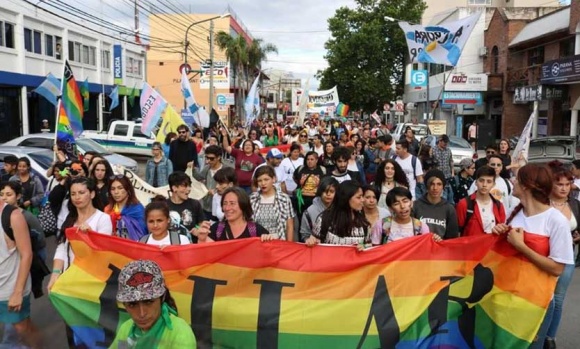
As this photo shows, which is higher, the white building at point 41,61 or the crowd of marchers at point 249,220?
the white building at point 41,61

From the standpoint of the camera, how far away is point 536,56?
30.1 metres

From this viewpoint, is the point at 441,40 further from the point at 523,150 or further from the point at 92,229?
the point at 92,229

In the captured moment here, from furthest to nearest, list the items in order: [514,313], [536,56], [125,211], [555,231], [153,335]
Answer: [536,56], [125,211], [514,313], [555,231], [153,335]

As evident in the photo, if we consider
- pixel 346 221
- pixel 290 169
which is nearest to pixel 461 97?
pixel 290 169

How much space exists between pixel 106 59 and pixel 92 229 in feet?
129

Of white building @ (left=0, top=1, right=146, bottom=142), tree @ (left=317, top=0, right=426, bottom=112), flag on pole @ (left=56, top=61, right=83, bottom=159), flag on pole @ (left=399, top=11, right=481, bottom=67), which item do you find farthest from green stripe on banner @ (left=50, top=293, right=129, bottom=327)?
tree @ (left=317, top=0, right=426, bottom=112)

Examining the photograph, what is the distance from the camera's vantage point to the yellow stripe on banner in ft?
13.2

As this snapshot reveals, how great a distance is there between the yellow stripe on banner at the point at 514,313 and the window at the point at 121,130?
22618 millimetres

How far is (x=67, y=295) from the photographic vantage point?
4.41 meters

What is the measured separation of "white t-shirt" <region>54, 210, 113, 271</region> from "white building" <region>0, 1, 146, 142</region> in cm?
2171

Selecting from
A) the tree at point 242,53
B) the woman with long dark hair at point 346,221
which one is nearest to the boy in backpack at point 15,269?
the woman with long dark hair at point 346,221

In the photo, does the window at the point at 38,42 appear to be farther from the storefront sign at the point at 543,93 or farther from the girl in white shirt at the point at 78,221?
the girl in white shirt at the point at 78,221

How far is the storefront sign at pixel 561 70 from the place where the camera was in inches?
919

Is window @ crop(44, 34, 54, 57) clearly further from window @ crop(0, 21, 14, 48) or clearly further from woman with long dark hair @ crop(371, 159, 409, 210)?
woman with long dark hair @ crop(371, 159, 409, 210)
